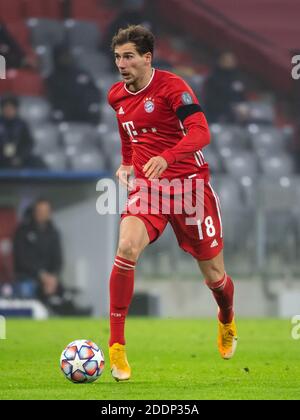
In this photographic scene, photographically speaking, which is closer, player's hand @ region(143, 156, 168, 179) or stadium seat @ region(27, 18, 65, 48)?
player's hand @ region(143, 156, 168, 179)

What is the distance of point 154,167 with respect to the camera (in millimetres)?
6723

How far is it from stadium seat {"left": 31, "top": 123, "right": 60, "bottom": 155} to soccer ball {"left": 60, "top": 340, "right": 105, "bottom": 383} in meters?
9.67

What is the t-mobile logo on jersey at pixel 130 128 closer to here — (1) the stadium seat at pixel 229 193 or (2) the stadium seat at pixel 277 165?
(1) the stadium seat at pixel 229 193

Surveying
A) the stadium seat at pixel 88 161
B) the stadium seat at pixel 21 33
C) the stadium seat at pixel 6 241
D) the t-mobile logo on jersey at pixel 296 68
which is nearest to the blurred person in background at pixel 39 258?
the stadium seat at pixel 6 241

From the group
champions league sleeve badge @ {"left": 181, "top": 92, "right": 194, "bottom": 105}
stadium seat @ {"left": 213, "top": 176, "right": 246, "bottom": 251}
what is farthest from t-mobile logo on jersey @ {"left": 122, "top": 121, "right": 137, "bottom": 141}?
stadium seat @ {"left": 213, "top": 176, "right": 246, "bottom": 251}

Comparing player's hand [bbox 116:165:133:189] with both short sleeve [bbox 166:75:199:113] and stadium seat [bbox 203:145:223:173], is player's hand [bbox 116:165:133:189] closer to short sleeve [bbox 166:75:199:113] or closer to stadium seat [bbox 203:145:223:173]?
short sleeve [bbox 166:75:199:113]

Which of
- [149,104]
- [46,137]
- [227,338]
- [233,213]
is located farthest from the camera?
[46,137]

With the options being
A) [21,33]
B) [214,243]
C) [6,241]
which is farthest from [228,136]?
[214,243]

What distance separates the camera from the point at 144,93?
730 centimetres

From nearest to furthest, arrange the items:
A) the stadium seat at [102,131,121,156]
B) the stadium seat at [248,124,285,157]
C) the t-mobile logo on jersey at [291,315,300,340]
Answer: the t-mobile logo on jersey at [291,315,300,340] → the stadium seat at [102,131,121,156] → the stadium seat at [248,124,285,157]

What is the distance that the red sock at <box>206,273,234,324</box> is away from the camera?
309 inches

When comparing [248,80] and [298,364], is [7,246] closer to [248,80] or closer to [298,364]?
[248,80]

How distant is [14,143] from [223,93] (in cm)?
354

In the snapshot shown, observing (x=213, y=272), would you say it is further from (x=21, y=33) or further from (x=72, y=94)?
(x=21, y=33)
